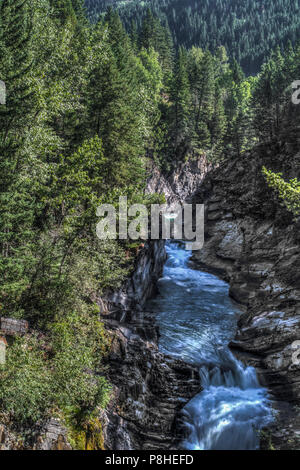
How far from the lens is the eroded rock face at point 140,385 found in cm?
1430

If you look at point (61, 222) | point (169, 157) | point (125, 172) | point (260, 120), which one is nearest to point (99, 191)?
point (125, 172)

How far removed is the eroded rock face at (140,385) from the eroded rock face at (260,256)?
4755 mm

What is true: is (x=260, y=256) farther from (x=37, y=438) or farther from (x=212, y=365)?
(x=37, y=438)

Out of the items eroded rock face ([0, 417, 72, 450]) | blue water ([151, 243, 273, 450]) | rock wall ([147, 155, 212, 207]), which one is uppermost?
rock wall ([147, 155, 212, 207])

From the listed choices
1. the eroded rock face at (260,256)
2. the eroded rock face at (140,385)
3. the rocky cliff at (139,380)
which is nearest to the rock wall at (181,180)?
the eroded rock face at (260,256)

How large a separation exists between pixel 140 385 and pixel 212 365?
5203 millimetres

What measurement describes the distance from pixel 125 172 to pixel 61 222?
10.1 meters

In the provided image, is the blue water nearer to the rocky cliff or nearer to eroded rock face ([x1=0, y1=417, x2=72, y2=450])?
the rocky cliff

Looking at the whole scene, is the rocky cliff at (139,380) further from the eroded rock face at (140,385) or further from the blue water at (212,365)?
the blue water at (212,365)

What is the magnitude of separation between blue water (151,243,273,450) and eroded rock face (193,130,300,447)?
47.2 inches

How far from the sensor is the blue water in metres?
15.5

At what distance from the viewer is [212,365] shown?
20.0m

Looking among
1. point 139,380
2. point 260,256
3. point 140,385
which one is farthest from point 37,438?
point 260,256

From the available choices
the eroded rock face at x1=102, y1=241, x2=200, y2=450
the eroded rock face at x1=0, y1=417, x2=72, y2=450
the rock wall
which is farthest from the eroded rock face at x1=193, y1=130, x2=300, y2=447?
the rock wall
